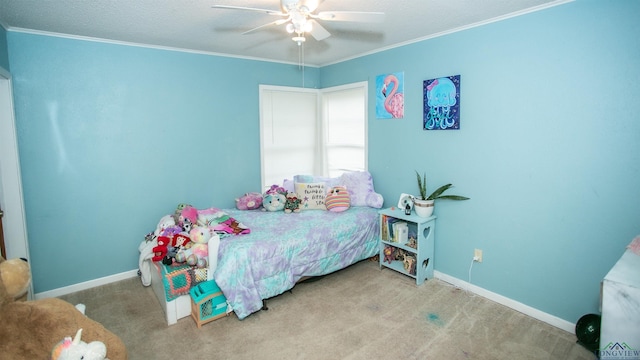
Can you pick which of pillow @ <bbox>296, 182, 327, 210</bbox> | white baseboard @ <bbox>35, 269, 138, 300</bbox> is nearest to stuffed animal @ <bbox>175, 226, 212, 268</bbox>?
white baseboard @ <bbox>35, 269, 138, 300</bbox>

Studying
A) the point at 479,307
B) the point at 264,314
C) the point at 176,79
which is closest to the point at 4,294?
the point at 264,314

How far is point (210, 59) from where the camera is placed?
3828 millimetres

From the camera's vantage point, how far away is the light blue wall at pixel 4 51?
2672 mm

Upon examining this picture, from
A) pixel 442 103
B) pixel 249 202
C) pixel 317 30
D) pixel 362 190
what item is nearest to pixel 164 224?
pixel 249 202

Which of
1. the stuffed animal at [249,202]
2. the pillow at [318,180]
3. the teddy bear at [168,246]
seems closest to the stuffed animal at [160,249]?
the teddy bear at [168,246]

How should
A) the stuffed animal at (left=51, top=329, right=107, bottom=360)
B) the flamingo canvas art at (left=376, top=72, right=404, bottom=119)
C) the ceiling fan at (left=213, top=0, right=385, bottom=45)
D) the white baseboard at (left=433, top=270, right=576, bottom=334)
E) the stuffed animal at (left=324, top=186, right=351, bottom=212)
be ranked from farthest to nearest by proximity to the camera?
the stuffed animal at (left=324, top=186, right=351, bottom=212) < the flamingo canvas art at (left=376, top=72, right=404, bottom=119) < the white baseboard at (left=433, top=270, right=576, bottom=334) < the ceiling fan at (left=213, top=0, right=385, bottom=45) < the stuffed animal at (left=51, top=329, right=107, bottom=360)

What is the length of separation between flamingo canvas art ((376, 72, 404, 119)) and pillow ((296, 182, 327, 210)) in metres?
1.10

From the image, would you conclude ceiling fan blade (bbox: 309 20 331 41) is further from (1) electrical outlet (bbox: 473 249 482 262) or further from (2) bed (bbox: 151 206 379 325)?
(1) electrical outlet (bbox: 473 249 482 262)

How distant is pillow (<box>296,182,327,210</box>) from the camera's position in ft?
12.8

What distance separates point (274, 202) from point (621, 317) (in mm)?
3020

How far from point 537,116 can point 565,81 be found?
29cm

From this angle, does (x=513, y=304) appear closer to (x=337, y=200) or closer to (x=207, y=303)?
(x=337, y=200)

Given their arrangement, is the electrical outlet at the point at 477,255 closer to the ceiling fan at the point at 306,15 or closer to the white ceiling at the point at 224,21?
the white ceiling at the point at 224,21

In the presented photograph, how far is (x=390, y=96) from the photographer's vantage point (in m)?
3.73
